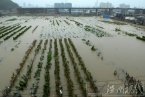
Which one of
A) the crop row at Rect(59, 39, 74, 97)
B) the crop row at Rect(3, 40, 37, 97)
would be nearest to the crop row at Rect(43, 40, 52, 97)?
the crop row at Rect(59, 39, 74, 97)

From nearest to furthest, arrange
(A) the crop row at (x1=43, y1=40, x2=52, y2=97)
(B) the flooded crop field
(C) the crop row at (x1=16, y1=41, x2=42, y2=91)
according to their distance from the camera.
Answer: (A) the crop row at (x1=43, y1=40, x2=52, y2=97) < (B) the flooded crop field < (C) the crop row at (x1=16, y1=41, x2=42, y2=91)

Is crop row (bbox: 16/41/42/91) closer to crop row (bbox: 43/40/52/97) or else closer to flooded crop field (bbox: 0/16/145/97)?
flooded crop field (bbox: 0/16/145/97)

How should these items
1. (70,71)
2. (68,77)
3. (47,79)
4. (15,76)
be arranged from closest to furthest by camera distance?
(47,79)
(68,77)
(15,76)
(70,71)

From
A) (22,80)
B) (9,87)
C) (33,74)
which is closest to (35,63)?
(33,74)

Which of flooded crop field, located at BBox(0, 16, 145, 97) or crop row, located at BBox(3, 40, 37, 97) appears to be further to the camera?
flooded crop field, located at BBox(0, 16, 145, 97)

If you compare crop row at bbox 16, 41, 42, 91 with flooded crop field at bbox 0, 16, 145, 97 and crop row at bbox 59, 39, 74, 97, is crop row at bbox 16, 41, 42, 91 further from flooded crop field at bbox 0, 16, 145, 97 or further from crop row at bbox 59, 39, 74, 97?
crop row at bbox 59, 39, 74, 97

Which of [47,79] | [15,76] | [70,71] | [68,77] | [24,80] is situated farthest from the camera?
[70,71]

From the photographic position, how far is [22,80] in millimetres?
A: 7812

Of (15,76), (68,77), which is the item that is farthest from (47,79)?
(15,76)

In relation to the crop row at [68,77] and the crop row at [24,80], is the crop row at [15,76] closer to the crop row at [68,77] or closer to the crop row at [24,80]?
the crop row at [24,80]

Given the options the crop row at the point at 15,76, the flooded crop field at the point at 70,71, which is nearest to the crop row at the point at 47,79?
the flooded crop field at the point at 70,71

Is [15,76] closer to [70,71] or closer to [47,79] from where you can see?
[47,79]

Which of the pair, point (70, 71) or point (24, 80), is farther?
point (70, 71)

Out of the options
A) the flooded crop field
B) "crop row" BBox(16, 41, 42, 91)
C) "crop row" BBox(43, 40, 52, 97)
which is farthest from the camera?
"crop row" BBox(16, 41, 42, 91)
